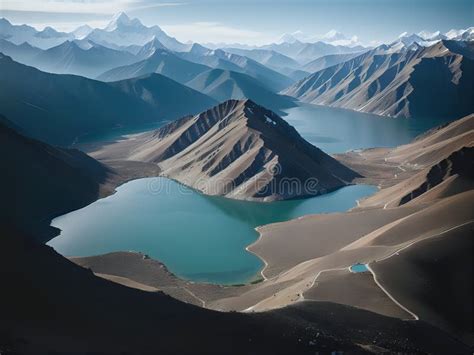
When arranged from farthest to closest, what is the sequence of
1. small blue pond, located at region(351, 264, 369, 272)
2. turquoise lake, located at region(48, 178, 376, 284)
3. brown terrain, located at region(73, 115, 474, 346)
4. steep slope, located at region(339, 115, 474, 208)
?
1. steep slope, located at region(339, 115, 474, 208)
2. turquoise lake, located at region(48, 178, 376, 284)
3. small blue pond, located at region(351, 264, 369, 272)
4. brown terrain, located at region(73, 115, 474, 346)

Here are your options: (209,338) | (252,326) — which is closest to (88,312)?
(209,338)

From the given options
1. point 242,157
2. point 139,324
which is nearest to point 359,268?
point 139,324

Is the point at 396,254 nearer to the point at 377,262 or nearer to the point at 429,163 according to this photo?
the point at 377,262

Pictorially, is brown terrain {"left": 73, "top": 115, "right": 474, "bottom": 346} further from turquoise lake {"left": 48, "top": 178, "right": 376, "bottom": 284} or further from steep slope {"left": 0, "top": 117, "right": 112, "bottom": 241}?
steep slope {"left": 0, "top": 117, "right": 112, "bottom": 241}

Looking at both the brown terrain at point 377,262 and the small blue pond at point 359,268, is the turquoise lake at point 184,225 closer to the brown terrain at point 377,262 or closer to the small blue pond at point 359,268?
the brown terrain at point 377,262

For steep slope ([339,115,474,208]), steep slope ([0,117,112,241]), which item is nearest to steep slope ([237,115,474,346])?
steep slope ([339,115,474,208])

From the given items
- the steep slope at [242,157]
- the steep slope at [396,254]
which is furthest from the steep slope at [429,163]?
the steep slope at [242,157]
